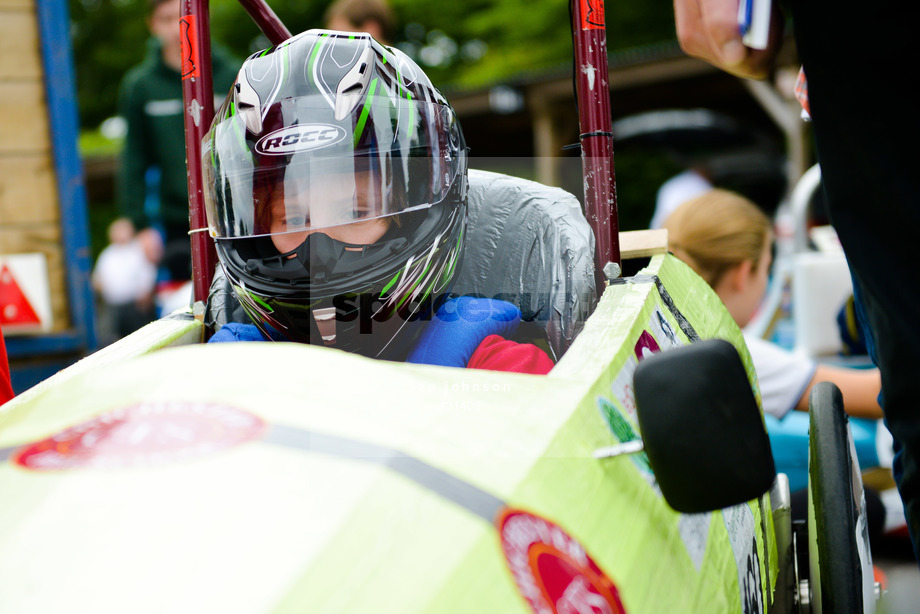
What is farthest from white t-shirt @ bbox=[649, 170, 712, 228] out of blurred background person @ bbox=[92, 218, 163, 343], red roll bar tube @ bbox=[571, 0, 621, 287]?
blurred background person @ bbox=[92, 218, 163, 343]

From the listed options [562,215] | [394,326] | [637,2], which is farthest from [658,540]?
[637,2]

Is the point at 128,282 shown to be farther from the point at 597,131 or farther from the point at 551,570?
the point at 551,570

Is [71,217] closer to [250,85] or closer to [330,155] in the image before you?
[250,85]

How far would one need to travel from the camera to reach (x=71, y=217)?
3.45 metres

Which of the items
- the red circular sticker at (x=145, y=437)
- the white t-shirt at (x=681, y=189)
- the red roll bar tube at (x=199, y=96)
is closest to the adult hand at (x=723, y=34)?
the red circular sticker at (x=145, y=437)

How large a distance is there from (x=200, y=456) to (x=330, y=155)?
2.52 ft

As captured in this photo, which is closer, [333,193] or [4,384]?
[333,193]

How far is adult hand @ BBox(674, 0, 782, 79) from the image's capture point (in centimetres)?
96

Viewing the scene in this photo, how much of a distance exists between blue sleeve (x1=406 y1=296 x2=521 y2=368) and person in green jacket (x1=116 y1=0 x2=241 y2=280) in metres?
2.53

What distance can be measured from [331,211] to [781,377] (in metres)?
1.43

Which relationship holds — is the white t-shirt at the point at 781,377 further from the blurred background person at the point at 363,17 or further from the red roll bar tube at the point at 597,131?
the blurred background person at the point at 363,17

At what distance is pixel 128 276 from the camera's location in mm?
8305

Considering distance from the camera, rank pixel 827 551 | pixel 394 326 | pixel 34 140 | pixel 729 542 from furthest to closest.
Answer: pixel 34 140
pixel 394 326
pixel 827 551
pixel 729 542

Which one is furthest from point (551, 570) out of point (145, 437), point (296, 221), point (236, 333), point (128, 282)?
point (128, 282)
